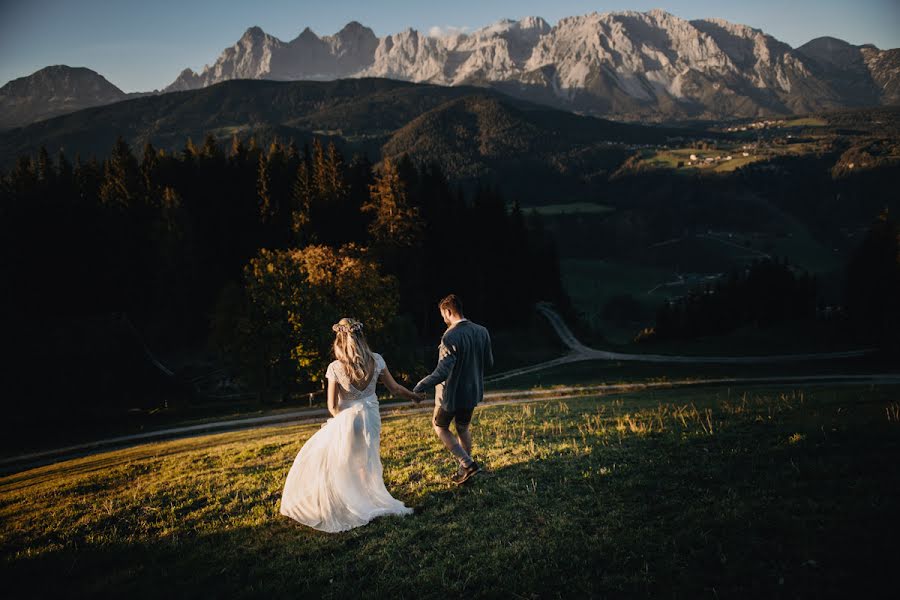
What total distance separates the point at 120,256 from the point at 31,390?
3087 centimetres

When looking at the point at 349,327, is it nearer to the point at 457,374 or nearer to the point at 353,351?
the point at 353,351

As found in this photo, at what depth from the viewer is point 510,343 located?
6350cm

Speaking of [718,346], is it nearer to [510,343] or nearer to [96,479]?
[510,343]

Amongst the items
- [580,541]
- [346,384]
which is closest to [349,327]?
[346,384]

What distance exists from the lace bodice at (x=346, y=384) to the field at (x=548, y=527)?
2129 mm

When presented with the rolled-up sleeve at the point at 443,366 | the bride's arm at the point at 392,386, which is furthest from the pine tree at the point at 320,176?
the rolled-up sleeve at the point at 443,366

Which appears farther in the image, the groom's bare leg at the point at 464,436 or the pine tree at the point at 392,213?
the pine tree at the point at 392,213

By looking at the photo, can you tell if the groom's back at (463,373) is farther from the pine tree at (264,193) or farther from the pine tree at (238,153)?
the pine tree at (238,153)

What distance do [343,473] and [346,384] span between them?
156 centimetres

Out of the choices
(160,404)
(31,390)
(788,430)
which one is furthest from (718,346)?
(31,390)

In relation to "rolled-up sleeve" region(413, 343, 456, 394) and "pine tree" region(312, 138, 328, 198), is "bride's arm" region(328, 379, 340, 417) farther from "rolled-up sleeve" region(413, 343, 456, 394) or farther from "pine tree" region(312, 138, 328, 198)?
"pine tree" region(312, 138, 328, 198)

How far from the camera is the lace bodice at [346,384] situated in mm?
9500

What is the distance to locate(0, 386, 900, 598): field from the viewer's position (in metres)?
6.24

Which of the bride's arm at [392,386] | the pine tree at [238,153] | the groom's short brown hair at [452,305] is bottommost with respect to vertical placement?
the bride's arm at [392,386]
